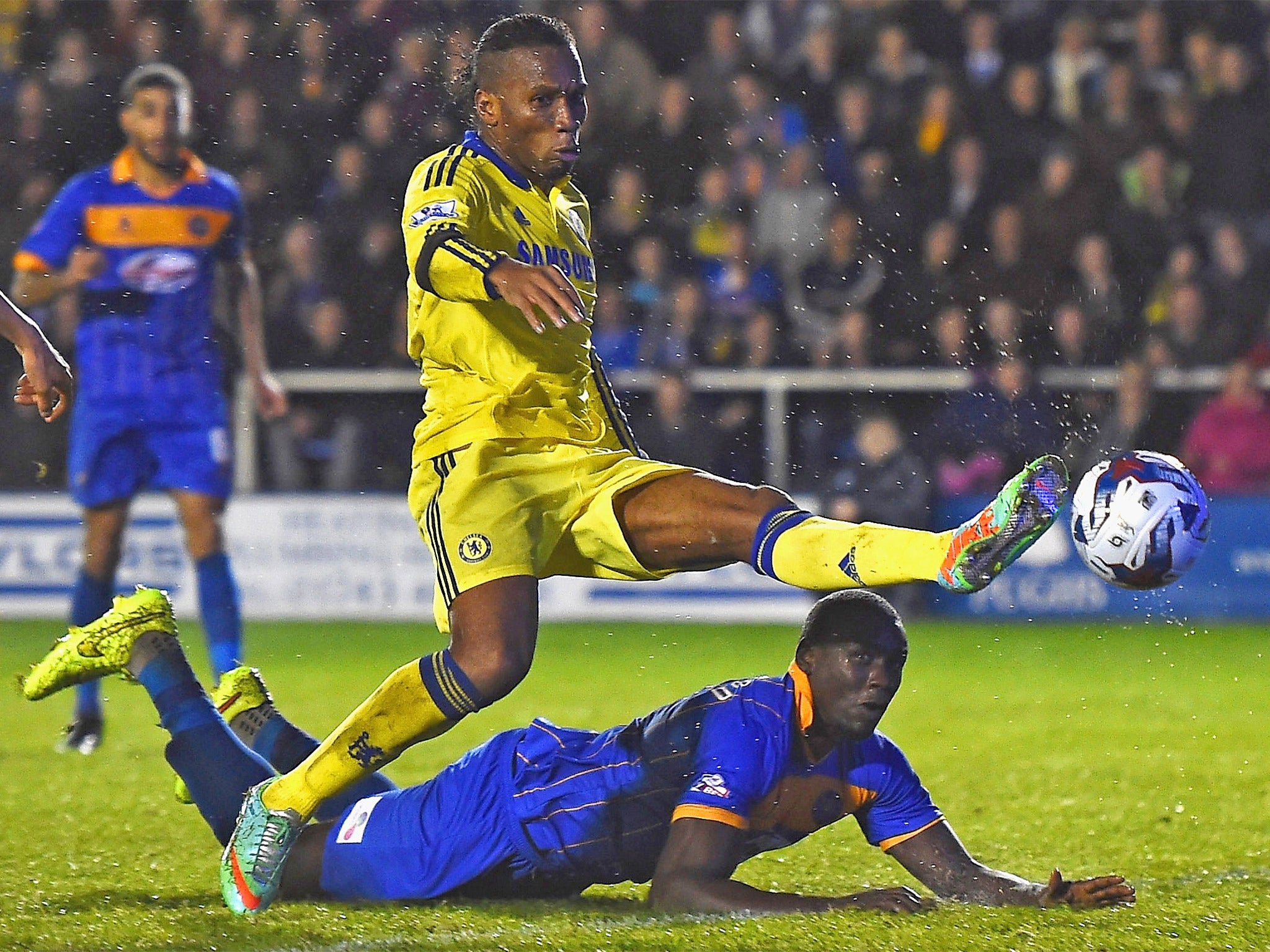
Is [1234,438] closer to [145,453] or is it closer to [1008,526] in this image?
[145,453]

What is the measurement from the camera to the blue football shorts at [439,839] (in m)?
4.32

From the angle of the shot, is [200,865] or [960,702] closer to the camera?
[200,865]

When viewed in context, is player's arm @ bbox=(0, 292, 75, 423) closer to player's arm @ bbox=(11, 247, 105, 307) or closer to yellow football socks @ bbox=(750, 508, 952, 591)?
yellow football socks @ bbox=(750, 508, 952, 591)

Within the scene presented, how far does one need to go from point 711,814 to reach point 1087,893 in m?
0.85

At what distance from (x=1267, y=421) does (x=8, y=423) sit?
7225 millimetres

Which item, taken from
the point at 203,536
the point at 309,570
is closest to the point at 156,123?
the point at 203,536

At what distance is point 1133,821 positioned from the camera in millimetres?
5566

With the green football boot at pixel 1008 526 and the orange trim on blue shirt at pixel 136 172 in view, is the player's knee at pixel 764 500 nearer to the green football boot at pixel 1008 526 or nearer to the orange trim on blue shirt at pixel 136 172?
the green football boot at pixel 1008 526

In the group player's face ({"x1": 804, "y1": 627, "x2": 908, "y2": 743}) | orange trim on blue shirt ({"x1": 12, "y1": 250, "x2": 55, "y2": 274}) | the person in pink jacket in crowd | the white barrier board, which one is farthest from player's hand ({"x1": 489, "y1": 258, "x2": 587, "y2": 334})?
the person in pink jacket in crowd

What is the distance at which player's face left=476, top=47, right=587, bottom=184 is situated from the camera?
467 centimetres

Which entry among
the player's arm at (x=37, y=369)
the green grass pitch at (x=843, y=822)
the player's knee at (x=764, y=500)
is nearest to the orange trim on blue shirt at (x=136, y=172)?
the green grass pitch at (x=843, y=822)

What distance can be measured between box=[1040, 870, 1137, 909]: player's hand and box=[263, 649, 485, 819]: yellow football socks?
133cm

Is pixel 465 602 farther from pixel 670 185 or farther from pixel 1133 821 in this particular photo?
pixel 670 185

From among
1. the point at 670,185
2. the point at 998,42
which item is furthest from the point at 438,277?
the point at 998,42
